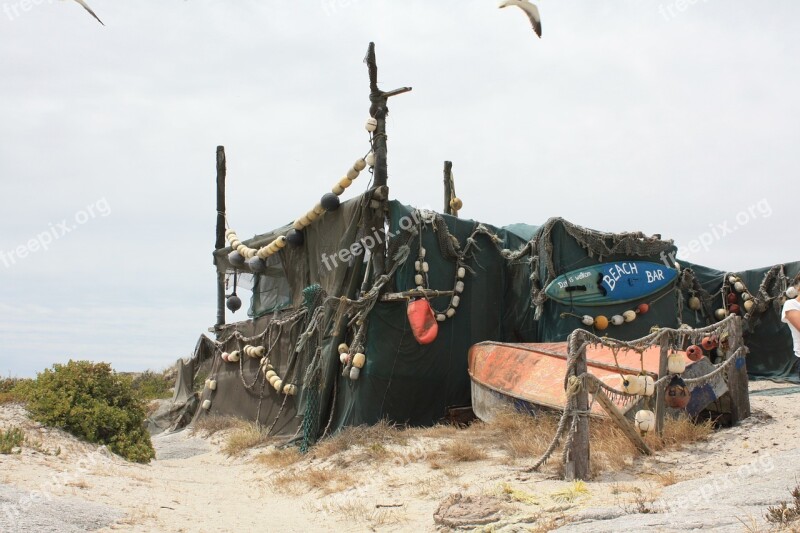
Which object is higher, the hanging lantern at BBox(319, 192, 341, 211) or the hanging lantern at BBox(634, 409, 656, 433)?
the hanging lantern at BBox(319, 192, 341, 211)

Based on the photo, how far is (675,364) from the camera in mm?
7520

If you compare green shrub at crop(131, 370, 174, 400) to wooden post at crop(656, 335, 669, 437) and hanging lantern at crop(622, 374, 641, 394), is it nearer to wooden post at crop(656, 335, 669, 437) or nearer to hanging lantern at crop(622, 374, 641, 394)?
wooden post at crop(656, 335, 669, 437)

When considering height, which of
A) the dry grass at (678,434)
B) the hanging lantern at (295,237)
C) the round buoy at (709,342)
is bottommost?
the dry grass at (678,434)

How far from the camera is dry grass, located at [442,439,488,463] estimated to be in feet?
25.4

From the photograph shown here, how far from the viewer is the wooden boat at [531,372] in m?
8.38

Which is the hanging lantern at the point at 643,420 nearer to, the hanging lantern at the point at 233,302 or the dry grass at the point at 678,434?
the dry grass at the point at 678,434

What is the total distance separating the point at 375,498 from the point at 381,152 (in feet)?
18.0

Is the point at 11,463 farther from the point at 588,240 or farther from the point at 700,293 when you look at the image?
the point at 700,293

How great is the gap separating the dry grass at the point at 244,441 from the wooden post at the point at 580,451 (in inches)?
254

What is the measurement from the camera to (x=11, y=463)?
7363mm

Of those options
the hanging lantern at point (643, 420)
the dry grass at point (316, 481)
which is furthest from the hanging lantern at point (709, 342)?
the dry grass at point (316, 481)

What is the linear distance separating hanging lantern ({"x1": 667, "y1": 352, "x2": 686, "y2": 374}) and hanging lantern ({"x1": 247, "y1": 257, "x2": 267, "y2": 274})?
25.6 feet

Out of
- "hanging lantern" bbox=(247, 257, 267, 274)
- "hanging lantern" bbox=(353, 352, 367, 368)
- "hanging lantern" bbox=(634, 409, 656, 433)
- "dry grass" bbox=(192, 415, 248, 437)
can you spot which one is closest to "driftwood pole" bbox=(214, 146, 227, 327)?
"dry grass" bbox=(192, 415, 248, 437)

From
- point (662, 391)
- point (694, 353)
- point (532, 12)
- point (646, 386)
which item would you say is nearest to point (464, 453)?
point (646, 386)
